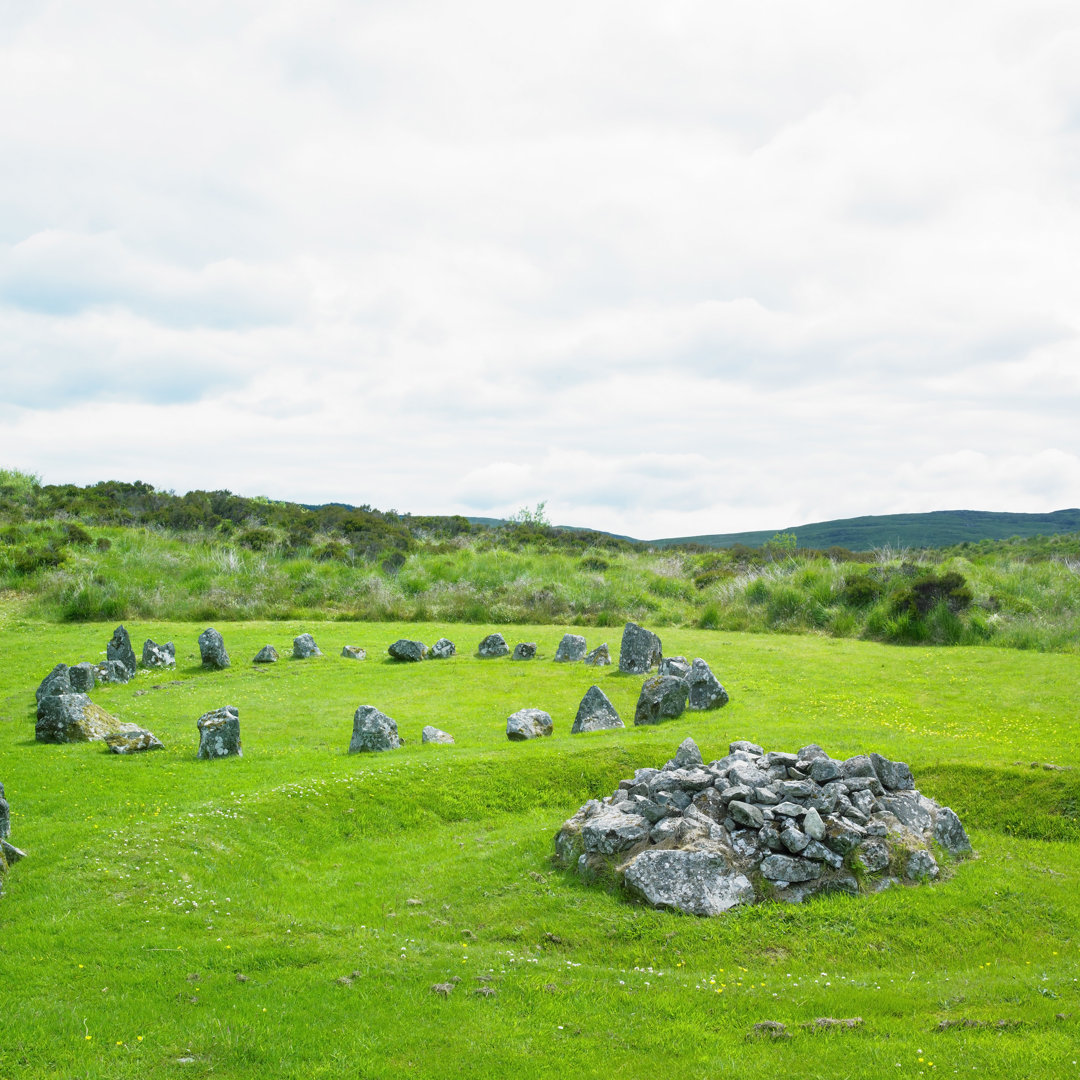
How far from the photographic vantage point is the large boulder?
47.2 ft

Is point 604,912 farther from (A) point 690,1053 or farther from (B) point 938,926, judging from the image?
(B) point 938,926

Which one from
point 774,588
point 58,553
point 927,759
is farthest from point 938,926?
point 58,553

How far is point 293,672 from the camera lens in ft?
68.9

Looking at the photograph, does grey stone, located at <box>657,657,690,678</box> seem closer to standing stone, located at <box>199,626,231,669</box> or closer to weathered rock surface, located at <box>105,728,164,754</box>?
weathered rock surface, located at <box>105,728,164,754</box>

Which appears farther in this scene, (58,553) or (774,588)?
(58,553)

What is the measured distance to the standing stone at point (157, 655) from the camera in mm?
21547

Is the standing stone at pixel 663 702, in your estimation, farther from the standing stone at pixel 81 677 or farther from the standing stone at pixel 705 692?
the standing stone at pixel 81 677

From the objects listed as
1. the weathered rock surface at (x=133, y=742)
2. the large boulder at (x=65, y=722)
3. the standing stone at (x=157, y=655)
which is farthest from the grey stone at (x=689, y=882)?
the standing stone at (x=157, y=655)

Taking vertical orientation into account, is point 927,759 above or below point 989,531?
below

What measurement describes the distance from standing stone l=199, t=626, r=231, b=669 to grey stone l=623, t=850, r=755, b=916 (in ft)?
54.2

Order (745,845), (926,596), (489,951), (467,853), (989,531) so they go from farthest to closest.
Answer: (989,531) < (926,596) < (467,853) < (745,845) < (489,951)

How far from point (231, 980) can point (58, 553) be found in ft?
113

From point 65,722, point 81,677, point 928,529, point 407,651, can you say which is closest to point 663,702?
point 407,651

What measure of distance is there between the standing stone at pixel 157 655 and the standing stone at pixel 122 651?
636 millimetres
